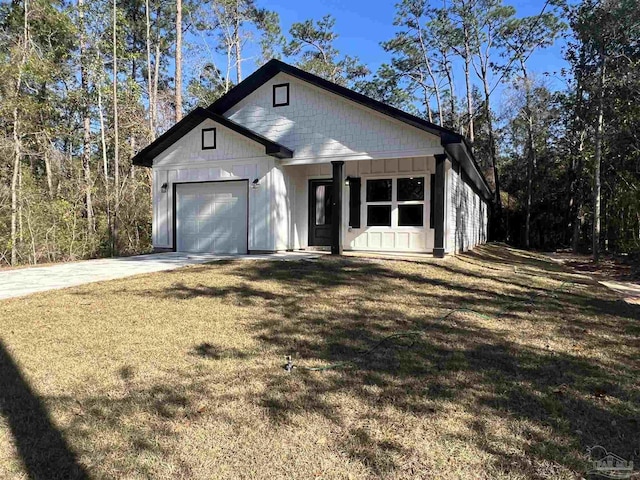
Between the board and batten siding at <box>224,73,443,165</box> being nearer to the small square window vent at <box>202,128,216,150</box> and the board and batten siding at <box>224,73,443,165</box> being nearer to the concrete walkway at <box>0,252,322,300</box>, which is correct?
the small square window vent at <box>202,128,216,150</box>

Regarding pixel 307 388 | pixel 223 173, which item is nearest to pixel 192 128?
pixel 223 173

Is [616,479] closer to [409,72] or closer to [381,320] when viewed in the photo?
[381,320]

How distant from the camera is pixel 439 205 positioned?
31.9ft

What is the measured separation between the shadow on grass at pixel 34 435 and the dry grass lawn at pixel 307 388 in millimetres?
10

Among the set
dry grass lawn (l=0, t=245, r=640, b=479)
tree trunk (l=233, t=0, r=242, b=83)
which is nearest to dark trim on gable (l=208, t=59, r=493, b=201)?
dry grass lawn (l=0, t=245, r=640, b=479)

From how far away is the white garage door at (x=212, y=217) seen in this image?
1146 centimetres

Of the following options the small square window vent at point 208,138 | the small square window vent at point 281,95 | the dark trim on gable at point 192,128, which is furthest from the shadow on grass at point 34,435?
the small square window vent at point 281,95

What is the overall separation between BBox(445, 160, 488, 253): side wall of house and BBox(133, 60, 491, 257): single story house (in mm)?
67

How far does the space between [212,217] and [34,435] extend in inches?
376

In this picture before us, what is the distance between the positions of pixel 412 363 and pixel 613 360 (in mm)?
1932

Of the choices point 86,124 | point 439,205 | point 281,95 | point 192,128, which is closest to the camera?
point 439,205

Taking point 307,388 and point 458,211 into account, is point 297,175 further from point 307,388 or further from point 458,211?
point 307,388

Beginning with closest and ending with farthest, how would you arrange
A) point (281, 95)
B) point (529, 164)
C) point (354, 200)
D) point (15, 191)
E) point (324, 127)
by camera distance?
point (324, 127) → point (281, 95) → point (354, 200) → point (15, 191) → point (529, 164)

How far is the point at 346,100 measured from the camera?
10.5 meters
